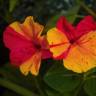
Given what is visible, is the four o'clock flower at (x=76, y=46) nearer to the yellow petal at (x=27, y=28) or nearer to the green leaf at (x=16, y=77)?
the yellow petal at (x=27, y=28)

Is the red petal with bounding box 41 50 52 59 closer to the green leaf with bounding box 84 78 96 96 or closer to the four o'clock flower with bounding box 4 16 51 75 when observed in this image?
the four o'clock flower with bounding box 4 16 51 75

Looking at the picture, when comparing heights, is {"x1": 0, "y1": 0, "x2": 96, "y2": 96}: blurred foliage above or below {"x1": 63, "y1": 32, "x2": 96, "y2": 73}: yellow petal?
below

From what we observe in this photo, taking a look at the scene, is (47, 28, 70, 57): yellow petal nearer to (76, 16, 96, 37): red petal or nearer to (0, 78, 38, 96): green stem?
(76, 16, 96, 37): red petal

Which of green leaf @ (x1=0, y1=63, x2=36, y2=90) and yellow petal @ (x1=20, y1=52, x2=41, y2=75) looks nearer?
yellow petal @ (x1=20, y1=52, x2=41, y2=75)

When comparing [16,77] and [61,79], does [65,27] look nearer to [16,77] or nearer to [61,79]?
[61,79]

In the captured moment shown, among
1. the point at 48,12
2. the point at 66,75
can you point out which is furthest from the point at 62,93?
the point at 48,12

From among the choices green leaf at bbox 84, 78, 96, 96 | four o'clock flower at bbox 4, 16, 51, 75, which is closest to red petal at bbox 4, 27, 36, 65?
four o'clock flower at bbox 4, 16, 51, 75

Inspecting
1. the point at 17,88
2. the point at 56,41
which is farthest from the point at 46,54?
the point at 17,88

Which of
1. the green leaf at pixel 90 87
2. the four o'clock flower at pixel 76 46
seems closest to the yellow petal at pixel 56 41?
the four o'clock flower at pixel 76 46

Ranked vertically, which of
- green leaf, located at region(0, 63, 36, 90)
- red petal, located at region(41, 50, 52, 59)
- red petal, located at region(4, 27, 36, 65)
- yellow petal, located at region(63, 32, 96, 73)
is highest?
red petal, located at region(4, 27, 36, 65)

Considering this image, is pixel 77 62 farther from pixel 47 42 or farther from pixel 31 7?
pixel 31 7
